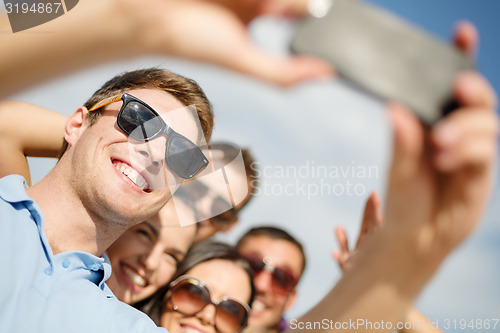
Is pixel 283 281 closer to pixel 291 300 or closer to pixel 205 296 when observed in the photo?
pixel 291 300

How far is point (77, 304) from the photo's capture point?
126 cm

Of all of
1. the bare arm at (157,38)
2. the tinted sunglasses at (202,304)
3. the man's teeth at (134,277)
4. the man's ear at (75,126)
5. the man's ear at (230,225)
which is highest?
the bare arm at (157,38)

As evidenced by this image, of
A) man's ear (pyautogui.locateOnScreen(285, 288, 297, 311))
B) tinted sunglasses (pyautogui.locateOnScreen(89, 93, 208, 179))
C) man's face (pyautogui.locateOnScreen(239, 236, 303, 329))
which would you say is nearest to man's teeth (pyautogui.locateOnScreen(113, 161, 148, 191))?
tinted sunglasses (pyautogui.locateOnScreen(89, 93, 208, 179))

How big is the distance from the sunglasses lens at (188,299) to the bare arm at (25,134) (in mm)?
847

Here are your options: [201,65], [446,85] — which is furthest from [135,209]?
[446,85]

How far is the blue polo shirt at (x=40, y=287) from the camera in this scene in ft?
3.80

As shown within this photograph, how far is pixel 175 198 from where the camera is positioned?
207 cm

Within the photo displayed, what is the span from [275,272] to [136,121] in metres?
1.27

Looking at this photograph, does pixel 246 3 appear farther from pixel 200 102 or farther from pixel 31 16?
pixel 200 102

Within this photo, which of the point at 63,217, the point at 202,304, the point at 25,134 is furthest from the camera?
the point at 202,304

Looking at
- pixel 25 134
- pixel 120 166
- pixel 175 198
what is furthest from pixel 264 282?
pixel 25 134

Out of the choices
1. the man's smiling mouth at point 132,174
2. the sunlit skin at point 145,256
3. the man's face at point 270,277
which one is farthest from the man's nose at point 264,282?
the man's smiling mouth at point 132,174

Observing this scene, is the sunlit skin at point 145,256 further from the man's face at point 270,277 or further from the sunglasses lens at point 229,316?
the man's face at point 270,277

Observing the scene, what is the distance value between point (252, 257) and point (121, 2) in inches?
76.2
